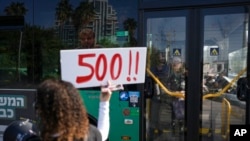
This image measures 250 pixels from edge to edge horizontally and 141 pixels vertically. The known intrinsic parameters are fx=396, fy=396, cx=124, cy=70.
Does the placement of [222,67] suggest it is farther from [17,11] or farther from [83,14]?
[17,11]

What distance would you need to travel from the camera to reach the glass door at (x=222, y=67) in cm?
431

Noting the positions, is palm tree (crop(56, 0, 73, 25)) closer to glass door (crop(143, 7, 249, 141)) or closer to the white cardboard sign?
glass door (crop(143, 7, 249, 141))

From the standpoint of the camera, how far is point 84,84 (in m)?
2.36

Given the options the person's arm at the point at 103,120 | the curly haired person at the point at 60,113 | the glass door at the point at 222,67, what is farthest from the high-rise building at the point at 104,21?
the curly haired person at the point at 60,113

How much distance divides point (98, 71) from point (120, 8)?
2408 millimetres

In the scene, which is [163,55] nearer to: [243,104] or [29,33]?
[243,104]

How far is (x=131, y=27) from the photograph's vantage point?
15.1 feet

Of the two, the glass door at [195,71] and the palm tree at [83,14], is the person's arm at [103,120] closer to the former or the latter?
the glass door at [195,71]

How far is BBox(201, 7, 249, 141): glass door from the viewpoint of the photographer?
14.1 ft

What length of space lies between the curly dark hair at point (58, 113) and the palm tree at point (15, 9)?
338 cm

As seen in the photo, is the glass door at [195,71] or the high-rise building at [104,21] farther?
the high-rise building at [104,21]

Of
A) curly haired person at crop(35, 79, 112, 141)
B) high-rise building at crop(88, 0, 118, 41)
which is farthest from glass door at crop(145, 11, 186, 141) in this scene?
curly haired person at crop(35, 79, 112, 141)

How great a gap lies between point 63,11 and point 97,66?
105 inches

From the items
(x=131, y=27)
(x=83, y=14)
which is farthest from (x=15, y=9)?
(x=131, y=27)
